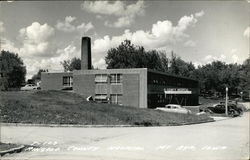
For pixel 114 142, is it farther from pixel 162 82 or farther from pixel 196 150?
pixel 162 82

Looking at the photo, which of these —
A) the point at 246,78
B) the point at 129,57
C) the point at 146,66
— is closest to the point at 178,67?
the point at 146,66

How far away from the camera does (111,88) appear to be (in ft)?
160

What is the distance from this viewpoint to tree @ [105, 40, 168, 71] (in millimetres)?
93312

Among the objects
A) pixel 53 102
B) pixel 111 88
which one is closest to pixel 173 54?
pixel 111 88

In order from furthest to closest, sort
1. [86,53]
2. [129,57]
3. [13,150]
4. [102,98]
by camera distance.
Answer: [129,57] < [86,53] < [102,98] < [13,150]

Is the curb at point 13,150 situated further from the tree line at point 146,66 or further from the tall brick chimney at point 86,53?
the tree line at point 146,66

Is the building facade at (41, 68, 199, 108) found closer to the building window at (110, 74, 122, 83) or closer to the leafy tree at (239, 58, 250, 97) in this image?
the building window at (110, 74, 122, 83)

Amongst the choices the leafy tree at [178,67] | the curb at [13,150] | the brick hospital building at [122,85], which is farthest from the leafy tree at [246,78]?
the curb at [13,150]

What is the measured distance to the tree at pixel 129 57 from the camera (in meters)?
93.3

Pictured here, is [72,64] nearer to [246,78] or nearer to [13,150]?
[246,78]

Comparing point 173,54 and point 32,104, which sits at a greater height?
point 173,54

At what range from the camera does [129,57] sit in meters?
93.4

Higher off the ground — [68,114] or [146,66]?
[146,66]

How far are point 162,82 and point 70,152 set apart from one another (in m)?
41.6
